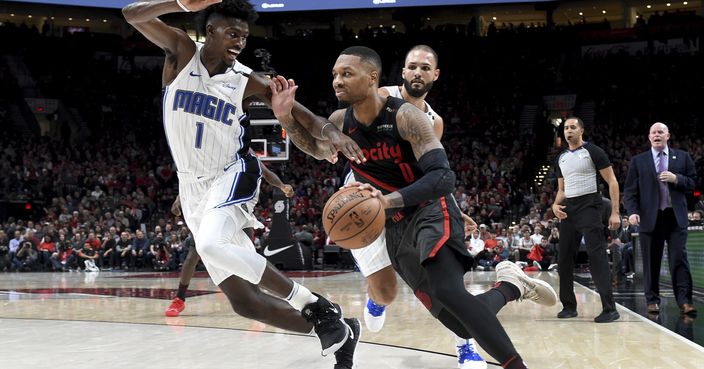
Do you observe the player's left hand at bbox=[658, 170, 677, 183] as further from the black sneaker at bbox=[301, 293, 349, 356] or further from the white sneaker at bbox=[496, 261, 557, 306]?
the black sneaker at bbox=[301, 293, 349, 356]

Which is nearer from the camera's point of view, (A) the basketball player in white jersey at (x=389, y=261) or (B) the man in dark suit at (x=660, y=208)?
(A) the basketball player in white jersey at (x=389, y=261)

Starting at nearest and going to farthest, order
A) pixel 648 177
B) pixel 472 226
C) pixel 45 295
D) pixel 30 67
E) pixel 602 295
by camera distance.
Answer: pixel 472 226 → pixel 602 295 → pixel 648 177 → pixel 45 295 → pixel 30 67

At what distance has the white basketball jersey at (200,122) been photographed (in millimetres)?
4098

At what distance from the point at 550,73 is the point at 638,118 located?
4.09 meters

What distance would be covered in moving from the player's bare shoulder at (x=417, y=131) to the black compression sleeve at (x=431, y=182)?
5 cm

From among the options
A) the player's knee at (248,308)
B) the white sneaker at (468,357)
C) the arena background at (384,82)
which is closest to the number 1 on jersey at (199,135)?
the player's knee at (248,308)

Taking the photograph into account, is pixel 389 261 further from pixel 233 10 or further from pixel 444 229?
pixel 233 10

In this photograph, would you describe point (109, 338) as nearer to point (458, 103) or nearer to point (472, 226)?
point (472, 226)

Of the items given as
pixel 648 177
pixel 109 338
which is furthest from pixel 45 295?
pixel 648 177

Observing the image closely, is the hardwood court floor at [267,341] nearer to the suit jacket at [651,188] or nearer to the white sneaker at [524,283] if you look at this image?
the white sneaker at [524,283]

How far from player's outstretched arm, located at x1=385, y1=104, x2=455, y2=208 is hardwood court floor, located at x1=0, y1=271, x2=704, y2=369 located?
108cm

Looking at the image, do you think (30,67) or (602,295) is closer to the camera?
(602,295)

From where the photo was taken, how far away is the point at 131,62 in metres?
29.5

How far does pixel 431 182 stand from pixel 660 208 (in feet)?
13.4
